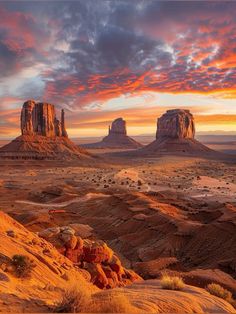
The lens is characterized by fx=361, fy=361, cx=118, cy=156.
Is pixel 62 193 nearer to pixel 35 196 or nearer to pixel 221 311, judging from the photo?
pixel 35 196

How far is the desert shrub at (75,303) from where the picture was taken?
7359 mm

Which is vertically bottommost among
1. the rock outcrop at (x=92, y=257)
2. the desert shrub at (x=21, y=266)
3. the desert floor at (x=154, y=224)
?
the desert floor at (x=154, y=224)

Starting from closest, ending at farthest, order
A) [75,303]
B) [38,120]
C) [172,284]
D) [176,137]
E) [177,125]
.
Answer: [75,303] → [172,284] → [38,120] → [177,125] → [176,137]

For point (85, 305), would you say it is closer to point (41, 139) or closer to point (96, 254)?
point (96, 254)

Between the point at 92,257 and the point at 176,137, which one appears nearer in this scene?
the point at 92,257

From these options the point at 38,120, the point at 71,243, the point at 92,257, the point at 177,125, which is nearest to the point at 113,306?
the point at 92,257

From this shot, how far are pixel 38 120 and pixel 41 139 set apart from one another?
9.12 metres

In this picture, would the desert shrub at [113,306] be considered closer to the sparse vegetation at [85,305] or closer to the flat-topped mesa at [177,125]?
the sparse vegetation at [85,305]

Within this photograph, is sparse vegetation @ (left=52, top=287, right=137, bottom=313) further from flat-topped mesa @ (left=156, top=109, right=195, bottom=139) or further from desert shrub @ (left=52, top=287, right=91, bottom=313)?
flat-topped mesa @ (left=156, top=109, right=195, bottom=139)

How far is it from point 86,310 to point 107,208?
32.0 m

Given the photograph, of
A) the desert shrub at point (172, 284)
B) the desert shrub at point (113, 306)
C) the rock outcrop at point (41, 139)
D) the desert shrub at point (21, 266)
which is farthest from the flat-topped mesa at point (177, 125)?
the desert shrub at point (113, 306)

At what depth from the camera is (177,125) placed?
176 m

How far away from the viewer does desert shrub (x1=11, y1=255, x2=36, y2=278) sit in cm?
1087

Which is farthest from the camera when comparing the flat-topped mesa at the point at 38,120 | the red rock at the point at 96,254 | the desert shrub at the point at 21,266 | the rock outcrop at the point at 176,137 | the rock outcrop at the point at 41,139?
the rock outcrop at the point at 176,137
